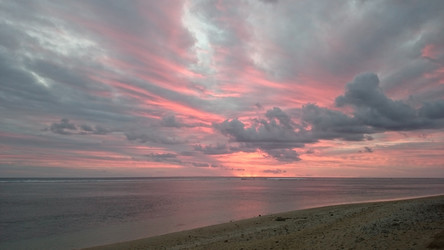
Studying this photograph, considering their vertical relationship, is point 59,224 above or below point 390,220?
below

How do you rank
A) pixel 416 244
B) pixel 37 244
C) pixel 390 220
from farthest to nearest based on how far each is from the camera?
pixel 37 244, pixel 390 220, pixel 416 244

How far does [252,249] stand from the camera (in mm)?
14891

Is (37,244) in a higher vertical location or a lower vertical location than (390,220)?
lower

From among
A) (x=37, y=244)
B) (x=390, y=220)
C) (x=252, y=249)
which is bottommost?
(x=37, y=244)

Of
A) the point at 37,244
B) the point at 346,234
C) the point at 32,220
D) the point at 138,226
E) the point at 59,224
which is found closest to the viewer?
the point at 346,234

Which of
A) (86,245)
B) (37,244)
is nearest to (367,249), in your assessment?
(86,245)

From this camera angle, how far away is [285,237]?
1669cm

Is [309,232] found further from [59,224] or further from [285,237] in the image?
[59,224]

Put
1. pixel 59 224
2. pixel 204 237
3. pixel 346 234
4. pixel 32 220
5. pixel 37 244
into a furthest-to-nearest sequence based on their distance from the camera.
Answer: pixel 32 220
pixel 59 224
pixel 37 244
pixel 204 237
pixel 346 234

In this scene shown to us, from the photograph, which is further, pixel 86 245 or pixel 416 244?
pixel 86 245

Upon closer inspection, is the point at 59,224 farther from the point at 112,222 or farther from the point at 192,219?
the point at 192,219

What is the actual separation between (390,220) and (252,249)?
8.12 meters

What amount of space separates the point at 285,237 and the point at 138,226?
19493mm

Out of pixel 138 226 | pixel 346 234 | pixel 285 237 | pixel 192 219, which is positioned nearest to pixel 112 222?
pixel 138 226
